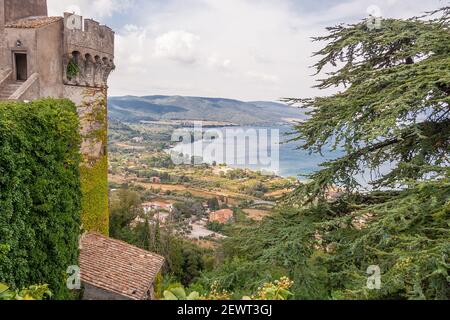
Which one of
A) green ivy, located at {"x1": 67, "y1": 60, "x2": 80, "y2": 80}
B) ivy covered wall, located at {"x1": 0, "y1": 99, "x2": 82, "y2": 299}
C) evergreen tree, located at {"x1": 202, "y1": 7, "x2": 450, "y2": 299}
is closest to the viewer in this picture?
evergreen tree, located at {"x1": 202, "y1": 7, "x2": 450, "y2": 299}

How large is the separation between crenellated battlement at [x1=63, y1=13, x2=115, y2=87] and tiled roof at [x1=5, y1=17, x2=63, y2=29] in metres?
0.50

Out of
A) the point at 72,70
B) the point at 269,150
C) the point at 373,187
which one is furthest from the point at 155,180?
the point at 373,187

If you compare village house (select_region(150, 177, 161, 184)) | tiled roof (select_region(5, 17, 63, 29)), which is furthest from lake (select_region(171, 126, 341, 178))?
village house (select_region(150, 177, 161, 184))

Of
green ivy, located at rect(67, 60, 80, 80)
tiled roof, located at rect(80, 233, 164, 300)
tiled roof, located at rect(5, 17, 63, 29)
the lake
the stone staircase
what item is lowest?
tiled roof, located at rect(80, 233, 164, 300)

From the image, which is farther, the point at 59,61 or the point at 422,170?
the point at 59,61

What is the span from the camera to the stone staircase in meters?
10.8

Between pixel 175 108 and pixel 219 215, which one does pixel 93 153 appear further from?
pixel 175 108

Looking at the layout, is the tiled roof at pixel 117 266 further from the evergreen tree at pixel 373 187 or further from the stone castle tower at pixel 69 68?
the evergreen tree at pixel 373 187

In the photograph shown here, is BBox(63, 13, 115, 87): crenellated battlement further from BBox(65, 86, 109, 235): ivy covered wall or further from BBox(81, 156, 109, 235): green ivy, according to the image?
BBox(81, 156, 109, 235): green ivy

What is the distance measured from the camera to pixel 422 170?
6410 mm

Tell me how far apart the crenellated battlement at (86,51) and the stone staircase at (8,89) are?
5.17 feet
